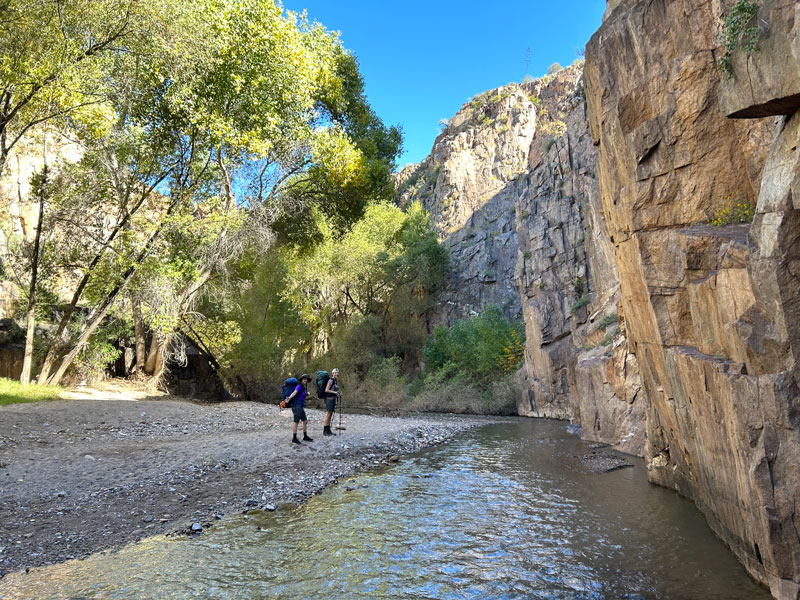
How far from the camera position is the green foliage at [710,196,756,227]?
305 inches

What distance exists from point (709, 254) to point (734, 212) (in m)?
0.84

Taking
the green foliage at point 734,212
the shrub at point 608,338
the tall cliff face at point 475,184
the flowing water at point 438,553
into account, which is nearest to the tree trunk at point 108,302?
the flowing water at point 438,553

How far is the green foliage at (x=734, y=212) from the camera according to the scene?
25.4ft

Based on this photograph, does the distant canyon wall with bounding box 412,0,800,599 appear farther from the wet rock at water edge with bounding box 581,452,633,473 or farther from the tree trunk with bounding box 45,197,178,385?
the tree trunk with bounding box 45,197,178,385

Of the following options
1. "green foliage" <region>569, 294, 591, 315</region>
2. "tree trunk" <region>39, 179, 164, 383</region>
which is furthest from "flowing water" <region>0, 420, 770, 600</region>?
"green foliage" <region>569, 294, 591, 315</region>

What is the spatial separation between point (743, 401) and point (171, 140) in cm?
2034

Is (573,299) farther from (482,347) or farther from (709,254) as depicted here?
(709,254)

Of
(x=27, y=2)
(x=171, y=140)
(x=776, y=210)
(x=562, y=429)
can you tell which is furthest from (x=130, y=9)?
(x=562, y=429)

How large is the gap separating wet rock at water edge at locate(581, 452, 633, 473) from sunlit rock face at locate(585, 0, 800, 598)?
1785 millimetres

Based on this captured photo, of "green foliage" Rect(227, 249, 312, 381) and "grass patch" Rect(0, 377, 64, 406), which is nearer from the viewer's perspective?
"grass patch" Rect(0, 377, 64, 406)

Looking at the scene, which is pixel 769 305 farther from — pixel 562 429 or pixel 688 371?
pixel 562 429

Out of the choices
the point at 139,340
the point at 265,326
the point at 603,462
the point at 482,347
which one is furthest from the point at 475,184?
the point at 603,462

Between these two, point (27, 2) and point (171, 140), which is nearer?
point (27, 2)

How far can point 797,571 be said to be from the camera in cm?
516
